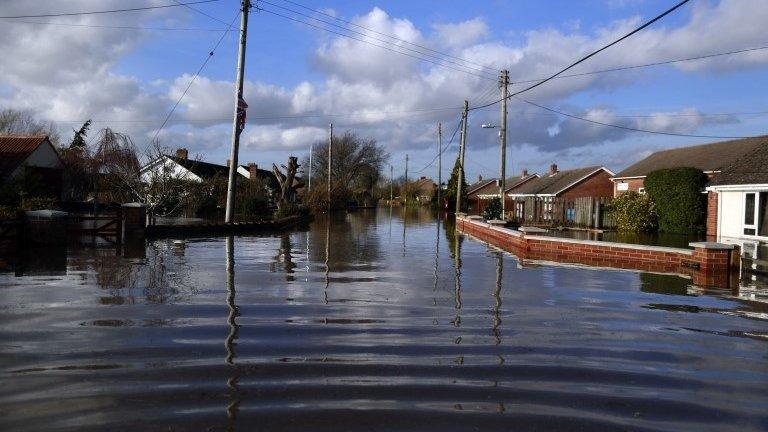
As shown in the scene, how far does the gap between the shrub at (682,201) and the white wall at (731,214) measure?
6.64 meters

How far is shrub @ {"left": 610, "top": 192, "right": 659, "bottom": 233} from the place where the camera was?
29531mm

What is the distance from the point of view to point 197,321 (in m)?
8.11

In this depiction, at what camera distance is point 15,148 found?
3494 centimetres

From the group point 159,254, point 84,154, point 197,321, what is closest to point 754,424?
point 197,321

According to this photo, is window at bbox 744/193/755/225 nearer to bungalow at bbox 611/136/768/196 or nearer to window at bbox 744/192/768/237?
window at bbox 744/192/768/237

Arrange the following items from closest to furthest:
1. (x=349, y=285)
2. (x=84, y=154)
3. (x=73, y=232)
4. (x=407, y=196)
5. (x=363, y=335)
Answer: (x=363, y=335), (x=349, y=285), (x=73, y=232), (x=84, y=154), (x=407, y=196)

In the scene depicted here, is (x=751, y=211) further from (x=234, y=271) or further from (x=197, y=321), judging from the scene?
(x=197, y=321)

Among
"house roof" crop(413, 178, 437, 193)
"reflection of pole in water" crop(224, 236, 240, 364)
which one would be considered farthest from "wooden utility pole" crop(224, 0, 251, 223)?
"house roof" crop(413, 178, 437, 193)

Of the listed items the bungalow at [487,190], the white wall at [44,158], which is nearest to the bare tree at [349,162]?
the bungalow at [487,190]

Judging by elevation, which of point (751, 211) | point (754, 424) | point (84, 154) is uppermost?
point (84, 154)

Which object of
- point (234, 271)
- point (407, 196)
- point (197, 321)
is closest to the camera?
point (197, 321)

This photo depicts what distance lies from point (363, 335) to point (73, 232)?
47.0 ft

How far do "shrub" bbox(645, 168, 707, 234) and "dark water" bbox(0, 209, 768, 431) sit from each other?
17164 mm

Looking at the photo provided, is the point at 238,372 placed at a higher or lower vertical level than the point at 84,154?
lower
